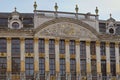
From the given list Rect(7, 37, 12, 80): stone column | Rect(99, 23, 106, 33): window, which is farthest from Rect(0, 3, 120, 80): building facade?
Rect(99, 23, 106, 33): window

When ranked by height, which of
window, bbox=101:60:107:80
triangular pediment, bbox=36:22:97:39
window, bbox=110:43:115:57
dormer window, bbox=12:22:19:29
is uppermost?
dormer window, bbox=12:22:19:29

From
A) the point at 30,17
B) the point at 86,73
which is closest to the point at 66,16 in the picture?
the point at 30,17

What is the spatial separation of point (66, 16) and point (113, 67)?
9972 mm

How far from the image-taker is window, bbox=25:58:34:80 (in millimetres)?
49309

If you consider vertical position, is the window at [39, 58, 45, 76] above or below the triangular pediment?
below

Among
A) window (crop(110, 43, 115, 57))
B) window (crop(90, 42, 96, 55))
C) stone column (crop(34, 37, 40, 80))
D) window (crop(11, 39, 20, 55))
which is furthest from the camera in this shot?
window (crop(110, 43, 115, 57))

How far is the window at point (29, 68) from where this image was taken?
49309 millimetres

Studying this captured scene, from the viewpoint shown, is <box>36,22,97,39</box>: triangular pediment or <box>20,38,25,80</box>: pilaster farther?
<box>36,22,97,39</box>: triangular pediment

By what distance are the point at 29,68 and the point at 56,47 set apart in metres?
4.61

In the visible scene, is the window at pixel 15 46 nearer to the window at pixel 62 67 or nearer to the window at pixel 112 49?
the window at pixel 62 67

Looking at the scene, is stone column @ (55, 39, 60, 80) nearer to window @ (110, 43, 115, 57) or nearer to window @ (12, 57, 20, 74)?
window @ (12, 57, 20, 74)

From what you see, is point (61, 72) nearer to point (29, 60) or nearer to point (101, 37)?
point (29, 60)

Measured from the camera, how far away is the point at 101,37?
53750 millimetres

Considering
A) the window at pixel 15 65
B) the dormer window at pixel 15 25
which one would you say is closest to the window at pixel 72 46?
the window at pixel 15 65
